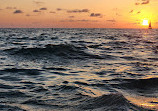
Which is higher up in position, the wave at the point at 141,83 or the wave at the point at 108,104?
the wave at the point at 108,104

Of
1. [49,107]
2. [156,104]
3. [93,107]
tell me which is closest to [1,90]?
[49,107]

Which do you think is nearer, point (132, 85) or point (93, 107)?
point (93, 107)

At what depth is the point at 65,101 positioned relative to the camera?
218 inches

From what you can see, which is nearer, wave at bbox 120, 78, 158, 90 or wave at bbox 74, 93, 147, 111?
wave at bbox 74, 93, 147, 111

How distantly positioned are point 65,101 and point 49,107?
630 millimetres

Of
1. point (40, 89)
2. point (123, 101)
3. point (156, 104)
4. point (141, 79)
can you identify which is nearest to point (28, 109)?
point (40, 89)

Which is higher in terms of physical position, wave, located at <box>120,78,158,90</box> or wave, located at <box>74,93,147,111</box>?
wave, located at <box>74,93,147,111</box>

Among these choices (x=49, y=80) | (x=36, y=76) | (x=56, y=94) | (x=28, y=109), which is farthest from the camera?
(x=36, y=76)

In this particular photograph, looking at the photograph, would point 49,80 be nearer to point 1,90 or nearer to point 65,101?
point 1,90

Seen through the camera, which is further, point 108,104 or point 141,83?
point 141,83

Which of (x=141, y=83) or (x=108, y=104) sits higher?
(x=108, y=104)

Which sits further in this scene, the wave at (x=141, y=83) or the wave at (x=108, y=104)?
the wave at (x=141, y=83)

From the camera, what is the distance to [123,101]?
210 inches

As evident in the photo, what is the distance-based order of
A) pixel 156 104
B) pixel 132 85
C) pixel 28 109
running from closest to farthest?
pixel 28 109
pixel 156 104
pixel 132 85
